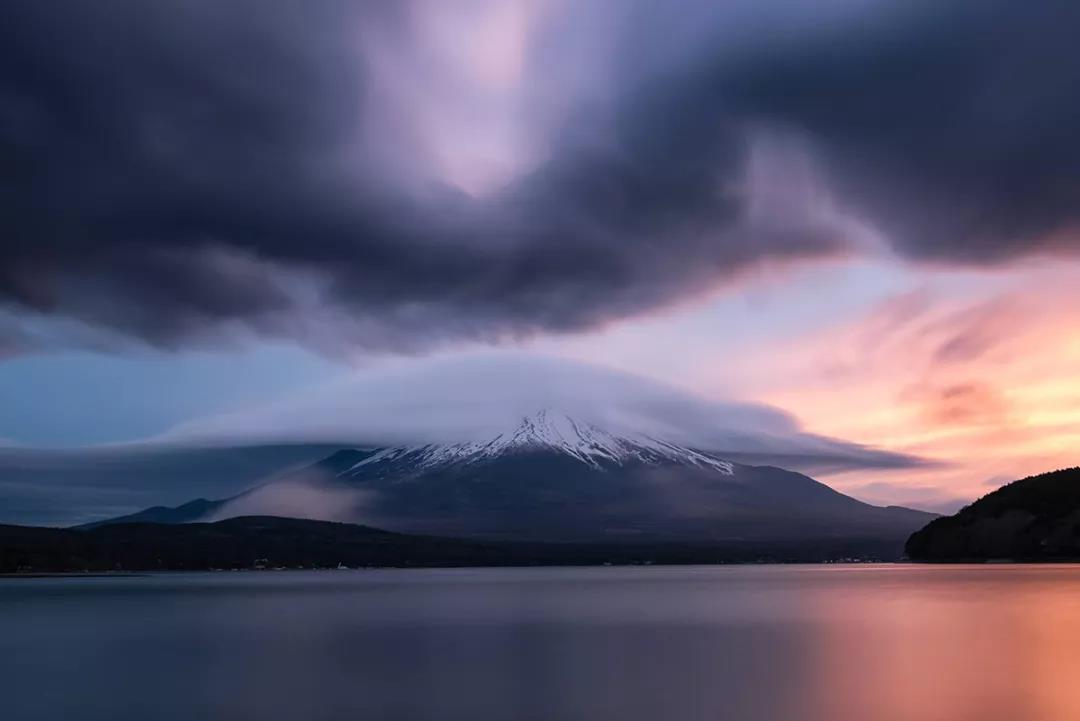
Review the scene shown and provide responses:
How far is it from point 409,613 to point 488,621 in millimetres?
12269

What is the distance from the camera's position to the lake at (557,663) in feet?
108

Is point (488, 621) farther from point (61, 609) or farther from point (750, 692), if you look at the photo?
point (61, 609)

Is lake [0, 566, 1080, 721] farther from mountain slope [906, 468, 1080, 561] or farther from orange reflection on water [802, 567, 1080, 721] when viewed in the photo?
mountain slope [906, 468, 1080, 561]

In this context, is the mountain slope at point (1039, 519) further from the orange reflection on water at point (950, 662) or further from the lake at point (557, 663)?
the orange reflection on water at point (950, 662)

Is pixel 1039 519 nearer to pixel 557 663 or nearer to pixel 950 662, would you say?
pixel 950 662

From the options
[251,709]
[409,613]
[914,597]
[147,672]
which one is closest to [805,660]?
[251,709]

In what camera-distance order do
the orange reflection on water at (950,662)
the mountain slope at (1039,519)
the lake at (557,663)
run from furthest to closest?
the mountain slope at (1039,519) → the lake at (557,663) → the orange reflection on water at (950,662)

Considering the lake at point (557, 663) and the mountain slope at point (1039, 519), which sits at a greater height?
the mountain slope at point (1039, 519)

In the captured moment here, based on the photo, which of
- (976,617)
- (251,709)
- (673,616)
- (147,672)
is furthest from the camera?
(673,616)

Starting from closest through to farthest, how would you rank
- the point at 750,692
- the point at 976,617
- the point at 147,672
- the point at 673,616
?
the point at 750,692, the point at 147,672, the point at 976,617, the point at 673,616

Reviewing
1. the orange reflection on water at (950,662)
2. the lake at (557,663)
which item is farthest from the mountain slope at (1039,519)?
the orange reflection on water at (950,662)

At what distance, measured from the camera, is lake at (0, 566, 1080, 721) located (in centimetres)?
3288

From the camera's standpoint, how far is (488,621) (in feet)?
237

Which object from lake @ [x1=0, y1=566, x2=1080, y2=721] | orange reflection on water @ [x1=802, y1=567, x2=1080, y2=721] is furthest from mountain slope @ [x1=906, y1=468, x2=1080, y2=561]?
orange reflection on water @ [x1=802, y1=567, x2=1080, y2=721]
